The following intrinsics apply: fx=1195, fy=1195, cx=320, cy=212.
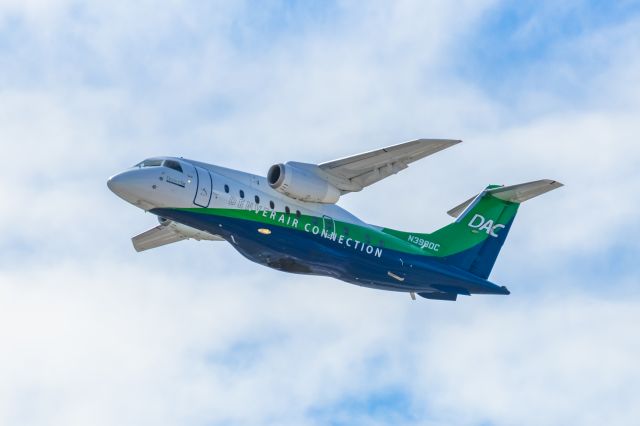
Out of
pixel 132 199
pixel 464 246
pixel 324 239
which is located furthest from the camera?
pixel 464 246

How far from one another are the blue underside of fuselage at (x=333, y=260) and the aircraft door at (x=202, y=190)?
23 centimetres

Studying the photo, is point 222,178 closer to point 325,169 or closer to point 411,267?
point 325,169

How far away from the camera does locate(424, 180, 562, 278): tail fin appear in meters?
25.5

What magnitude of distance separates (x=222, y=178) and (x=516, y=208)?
6.84 metres

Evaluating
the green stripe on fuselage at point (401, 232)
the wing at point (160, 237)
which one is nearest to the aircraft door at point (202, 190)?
the green stripe on fuselage at point (401, 232)

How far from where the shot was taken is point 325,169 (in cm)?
2412

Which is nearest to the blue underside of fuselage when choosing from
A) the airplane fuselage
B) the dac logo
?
the airplane fuselage

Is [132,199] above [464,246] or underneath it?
underneath

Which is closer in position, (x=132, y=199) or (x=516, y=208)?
(x=132, y=199)

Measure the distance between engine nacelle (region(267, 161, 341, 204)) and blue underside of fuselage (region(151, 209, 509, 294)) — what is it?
75 centimetres

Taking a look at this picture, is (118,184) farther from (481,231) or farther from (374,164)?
(481,231)

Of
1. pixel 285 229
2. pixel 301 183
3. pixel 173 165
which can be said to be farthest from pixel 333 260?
pixel 173 165

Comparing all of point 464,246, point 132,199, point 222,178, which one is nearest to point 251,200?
point 222,178

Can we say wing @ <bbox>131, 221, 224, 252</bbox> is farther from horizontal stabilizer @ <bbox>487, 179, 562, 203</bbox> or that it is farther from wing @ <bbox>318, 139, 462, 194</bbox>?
horizontal stabilizer @ <bbox>487, 179, 562, 203</bbox>
